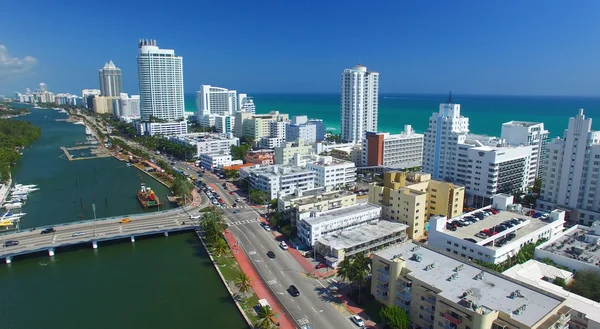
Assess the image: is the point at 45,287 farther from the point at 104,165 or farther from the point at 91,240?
the point at 104,165

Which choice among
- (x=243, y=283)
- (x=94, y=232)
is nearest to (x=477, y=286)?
(x=243, y=283)

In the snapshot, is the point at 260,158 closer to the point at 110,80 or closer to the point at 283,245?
the point at 283,245

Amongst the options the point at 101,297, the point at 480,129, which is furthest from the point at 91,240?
the point at 480,129

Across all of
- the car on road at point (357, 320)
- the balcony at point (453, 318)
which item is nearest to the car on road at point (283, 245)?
the car on road at point (357, 320)

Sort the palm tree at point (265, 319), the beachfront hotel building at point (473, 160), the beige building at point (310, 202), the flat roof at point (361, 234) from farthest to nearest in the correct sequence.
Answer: the beachfront hotel building at point (473, 160), the beige building at point (310, 202), the flat roof at point (361, 234), the palm tree at point (265, 319)

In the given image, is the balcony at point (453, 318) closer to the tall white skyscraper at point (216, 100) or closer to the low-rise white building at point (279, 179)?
the low-rise white building at point (279, 179)
